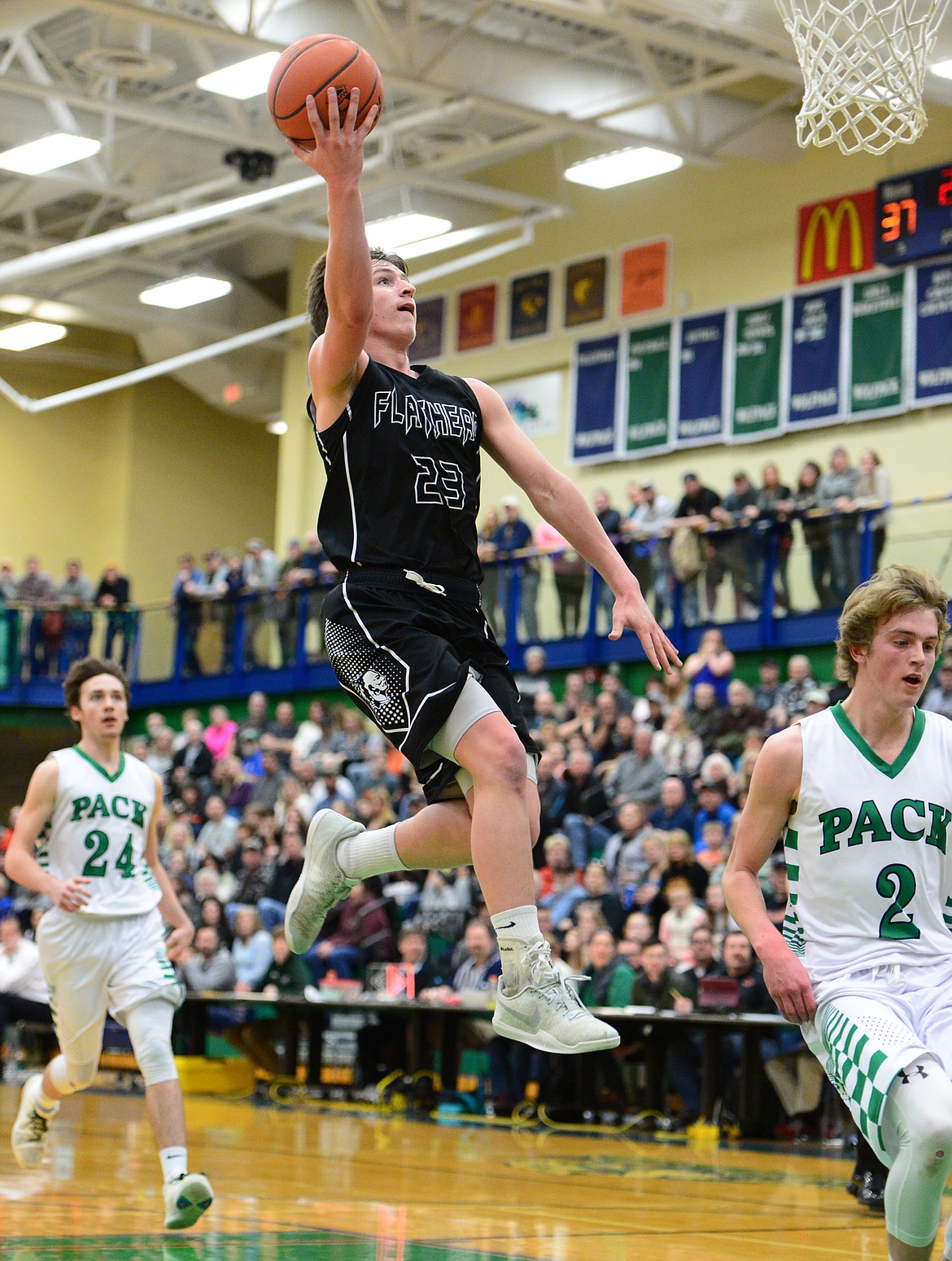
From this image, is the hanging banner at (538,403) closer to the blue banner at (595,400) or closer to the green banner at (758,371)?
the blue banner at (595,400)

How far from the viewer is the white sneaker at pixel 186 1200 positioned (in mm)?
6281

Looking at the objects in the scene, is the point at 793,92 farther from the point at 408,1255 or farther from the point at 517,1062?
the point at 408,1255

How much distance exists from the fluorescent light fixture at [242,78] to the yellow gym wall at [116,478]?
12.4m

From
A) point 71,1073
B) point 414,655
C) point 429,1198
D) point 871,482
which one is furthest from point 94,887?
point 871,482

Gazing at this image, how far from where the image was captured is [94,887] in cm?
749

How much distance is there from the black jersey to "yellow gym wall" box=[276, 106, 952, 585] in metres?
15.1

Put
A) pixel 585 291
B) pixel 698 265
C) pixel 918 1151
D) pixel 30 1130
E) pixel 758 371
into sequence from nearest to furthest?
1. pixel 918 1151
2. pixel 30 1130
3. pixel 758 371
4. pixel 698 265
5. pixel 585 291

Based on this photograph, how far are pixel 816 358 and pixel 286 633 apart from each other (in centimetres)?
755

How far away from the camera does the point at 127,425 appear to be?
31125 mm

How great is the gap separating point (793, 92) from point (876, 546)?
714cm

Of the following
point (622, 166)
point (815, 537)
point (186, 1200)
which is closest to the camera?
point (186, 1200)

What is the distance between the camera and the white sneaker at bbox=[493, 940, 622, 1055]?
14.7ft

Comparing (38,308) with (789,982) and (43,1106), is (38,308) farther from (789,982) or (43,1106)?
(789,982)

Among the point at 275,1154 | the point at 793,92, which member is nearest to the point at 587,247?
the point at 793,92
